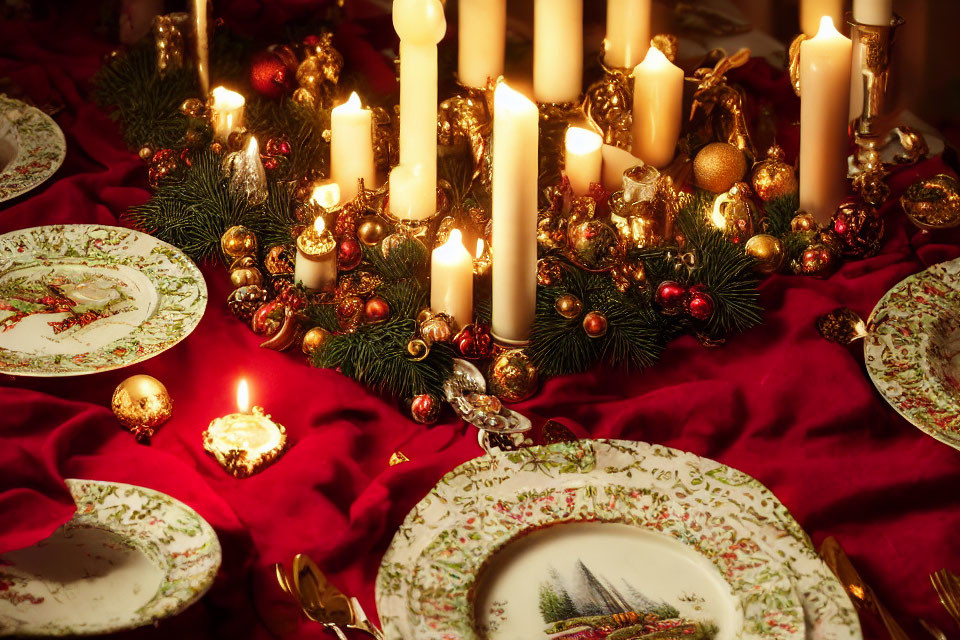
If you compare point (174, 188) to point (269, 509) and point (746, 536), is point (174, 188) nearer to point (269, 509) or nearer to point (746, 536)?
point (269, 509)

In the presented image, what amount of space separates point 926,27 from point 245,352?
102 cm

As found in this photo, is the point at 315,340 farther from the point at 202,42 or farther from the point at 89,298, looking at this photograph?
the point at 202,42

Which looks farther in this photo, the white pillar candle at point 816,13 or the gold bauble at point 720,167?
the white pillar candle at point 816,13

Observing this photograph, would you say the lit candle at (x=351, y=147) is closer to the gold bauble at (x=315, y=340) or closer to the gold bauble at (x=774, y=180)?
the gold bauble at (x=315, y=340)

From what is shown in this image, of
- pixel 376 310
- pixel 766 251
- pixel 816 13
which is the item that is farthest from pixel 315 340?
pixel 816 13

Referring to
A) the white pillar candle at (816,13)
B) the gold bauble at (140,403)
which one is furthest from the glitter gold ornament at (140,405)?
the white pillar candle at (816,13)

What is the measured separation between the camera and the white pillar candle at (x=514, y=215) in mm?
931

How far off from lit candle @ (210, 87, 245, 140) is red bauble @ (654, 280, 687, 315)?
52cm

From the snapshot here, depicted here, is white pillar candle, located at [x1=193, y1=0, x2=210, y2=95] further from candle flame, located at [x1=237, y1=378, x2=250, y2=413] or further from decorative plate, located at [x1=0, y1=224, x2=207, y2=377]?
candle flame, located at [x1=237, y1=378, x2=250, y2=413]

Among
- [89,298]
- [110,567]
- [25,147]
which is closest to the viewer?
[110,567]

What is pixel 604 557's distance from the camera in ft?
2.53

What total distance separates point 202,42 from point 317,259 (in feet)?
1.39

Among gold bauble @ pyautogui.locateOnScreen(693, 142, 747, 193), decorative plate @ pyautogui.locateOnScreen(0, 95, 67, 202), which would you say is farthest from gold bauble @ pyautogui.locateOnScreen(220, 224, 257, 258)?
gold bauble @ pyautogui.locateOnScreen(693, 142, 747, 193)

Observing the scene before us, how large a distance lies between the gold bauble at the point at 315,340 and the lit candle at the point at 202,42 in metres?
0.48
